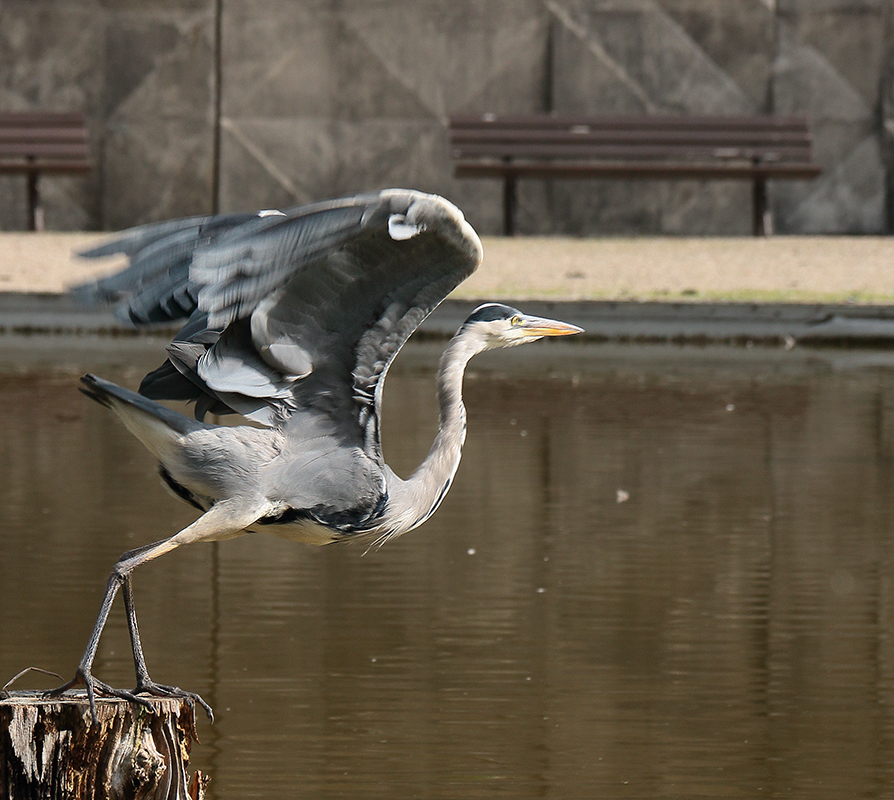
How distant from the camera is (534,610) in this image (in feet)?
21.1

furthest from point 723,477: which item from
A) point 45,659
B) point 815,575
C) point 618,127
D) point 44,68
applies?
point 44,68

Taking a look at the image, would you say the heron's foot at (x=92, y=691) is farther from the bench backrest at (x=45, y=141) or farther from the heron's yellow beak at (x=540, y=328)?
the bench backrest at (x=45, y=141)

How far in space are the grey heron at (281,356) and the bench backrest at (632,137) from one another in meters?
14.8

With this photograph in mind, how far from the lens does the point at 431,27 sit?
66.2 feet

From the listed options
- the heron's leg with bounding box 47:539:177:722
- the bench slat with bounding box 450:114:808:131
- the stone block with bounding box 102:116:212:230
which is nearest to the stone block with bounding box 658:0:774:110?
the bench slat with bounding box 450:114:808:131

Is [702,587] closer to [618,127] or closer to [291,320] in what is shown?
[291,320]

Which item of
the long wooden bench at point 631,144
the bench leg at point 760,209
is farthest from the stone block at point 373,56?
the bench leg at point 760,209

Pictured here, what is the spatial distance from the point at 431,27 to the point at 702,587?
1414 centimetres

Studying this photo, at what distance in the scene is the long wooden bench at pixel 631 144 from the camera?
1917cm

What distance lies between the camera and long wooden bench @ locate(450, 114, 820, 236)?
62.9 feet

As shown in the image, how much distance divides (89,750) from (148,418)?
74cm

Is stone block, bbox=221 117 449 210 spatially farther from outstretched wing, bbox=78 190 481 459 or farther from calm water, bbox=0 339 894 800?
outstretched wing, bbox=78 190 481 459

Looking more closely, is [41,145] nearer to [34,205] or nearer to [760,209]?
[34,205]

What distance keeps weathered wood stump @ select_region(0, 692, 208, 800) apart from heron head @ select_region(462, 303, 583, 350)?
1.30 meters
